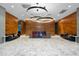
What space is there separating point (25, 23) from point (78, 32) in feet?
45.6

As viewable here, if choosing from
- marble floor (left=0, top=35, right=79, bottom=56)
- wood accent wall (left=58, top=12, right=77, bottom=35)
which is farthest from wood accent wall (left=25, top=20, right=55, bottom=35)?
marble floor (left=0, top=35, right=79, bottom=56)

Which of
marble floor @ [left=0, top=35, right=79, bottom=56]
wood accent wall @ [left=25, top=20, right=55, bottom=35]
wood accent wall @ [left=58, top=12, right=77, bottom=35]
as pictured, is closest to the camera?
marble floor @ [left=0, top=35, right=79, bottom=56]

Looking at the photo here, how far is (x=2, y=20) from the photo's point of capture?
1002cm

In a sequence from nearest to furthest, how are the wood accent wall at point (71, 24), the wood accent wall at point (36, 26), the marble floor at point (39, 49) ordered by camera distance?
1. the marble floor at point (39, 49)
2. the wood accent wall at point (71, 24)
3. the wood accent wall at point (36, 26)

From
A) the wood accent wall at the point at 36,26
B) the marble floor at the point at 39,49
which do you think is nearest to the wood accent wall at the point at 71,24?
the marble floor at the point at 39,49

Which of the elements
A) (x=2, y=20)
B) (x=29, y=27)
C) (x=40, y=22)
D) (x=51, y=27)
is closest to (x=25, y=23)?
(x=29, y=27)

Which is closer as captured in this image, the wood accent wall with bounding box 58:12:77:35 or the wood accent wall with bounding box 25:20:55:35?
the wood accent wall with bounding box 58:12:77:35

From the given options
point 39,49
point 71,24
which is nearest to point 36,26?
point 71,24

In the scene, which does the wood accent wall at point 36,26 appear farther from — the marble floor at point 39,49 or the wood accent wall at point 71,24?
the marble floor at point 39,49

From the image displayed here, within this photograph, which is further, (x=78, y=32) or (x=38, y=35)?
(x=38, y=35)

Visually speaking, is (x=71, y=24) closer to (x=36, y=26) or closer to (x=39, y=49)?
(x=39, y=49)

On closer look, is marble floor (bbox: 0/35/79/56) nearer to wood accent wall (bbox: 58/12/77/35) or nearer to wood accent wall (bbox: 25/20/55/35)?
wood accent wall (bbox: 58/12/77/35)

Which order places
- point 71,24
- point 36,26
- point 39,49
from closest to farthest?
point 39,49
point 71,24
point 36,26

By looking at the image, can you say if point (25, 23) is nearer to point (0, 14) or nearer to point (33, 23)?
point (33, 23)
